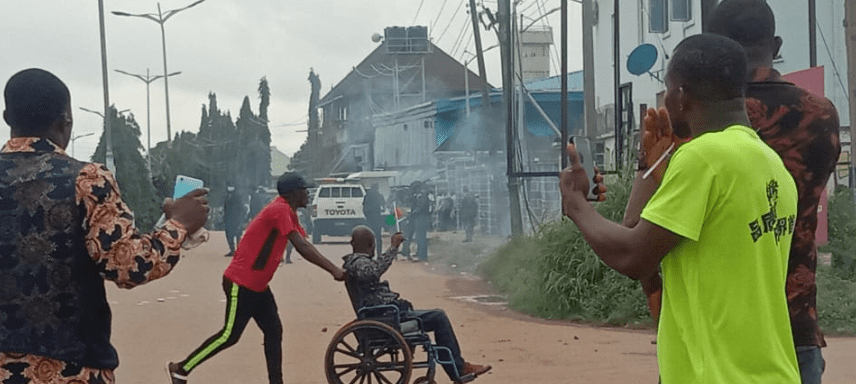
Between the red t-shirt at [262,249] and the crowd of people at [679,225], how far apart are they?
365cm

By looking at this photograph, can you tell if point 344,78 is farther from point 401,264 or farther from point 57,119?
point 57,119

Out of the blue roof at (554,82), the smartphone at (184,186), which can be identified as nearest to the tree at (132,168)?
the blue roof at (554,82)

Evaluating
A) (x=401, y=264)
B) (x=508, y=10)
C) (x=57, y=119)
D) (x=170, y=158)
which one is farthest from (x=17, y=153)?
(x=170, y=158)

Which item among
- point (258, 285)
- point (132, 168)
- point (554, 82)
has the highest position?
point (554, 82)

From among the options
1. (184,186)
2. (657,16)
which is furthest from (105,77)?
(184,186)

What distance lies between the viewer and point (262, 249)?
24.0 ft

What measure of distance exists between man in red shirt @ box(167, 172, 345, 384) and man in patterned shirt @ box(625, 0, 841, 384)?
13.8 feet

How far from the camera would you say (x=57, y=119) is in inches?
139

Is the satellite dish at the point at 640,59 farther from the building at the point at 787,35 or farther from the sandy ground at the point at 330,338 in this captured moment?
the sandy ground at the point at 330,338

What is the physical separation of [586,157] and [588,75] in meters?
13.1

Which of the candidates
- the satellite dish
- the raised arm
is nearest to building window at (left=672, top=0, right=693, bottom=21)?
the satellite dish

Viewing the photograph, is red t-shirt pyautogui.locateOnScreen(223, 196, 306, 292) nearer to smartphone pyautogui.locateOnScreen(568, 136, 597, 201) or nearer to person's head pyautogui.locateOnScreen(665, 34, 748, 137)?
smartphone pyautogui.locateOnScreen(568, 136, 597, 201)

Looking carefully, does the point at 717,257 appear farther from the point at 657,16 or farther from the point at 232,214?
the point at 232,214

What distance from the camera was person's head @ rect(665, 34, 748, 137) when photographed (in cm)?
278
